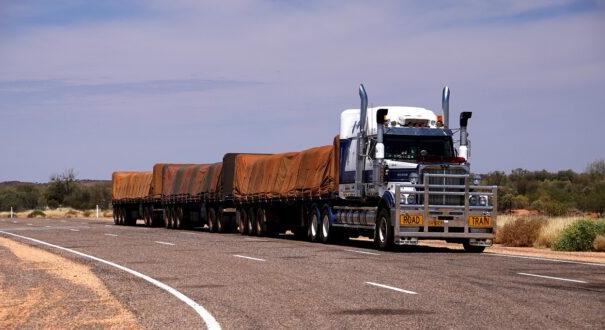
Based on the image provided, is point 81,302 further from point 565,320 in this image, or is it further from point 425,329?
point 565,320

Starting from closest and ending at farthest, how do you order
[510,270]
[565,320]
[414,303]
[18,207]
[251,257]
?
[565,320]
[414,303]
[510,270]
[251,257]
[18,207]

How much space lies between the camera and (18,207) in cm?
11438

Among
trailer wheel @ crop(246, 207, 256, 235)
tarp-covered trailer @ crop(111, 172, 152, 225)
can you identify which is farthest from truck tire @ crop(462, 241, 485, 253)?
tarp-covered trailer @ crop(111, 172, 152, 225)

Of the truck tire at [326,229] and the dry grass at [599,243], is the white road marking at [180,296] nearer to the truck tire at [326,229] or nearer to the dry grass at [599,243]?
the truck tire at [326,229]

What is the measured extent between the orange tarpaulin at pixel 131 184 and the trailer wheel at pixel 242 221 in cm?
1455

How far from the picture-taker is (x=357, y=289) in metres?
15.3

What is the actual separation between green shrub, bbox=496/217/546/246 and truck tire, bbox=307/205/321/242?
632 centimetres

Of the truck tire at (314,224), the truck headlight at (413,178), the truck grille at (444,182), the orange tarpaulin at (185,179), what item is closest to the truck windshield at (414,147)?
the truck grille at (444,182)

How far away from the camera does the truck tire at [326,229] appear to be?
31.0 meters

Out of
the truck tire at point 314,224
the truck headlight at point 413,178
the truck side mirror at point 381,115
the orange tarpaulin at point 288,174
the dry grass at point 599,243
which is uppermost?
the truck side mirror at point 381,115

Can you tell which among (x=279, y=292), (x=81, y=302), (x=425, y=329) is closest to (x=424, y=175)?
(x=279, y=292)

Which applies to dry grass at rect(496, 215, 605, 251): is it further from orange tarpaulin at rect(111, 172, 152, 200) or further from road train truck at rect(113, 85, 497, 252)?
orange tarpaulin at rect(111, 172, 152, 200)

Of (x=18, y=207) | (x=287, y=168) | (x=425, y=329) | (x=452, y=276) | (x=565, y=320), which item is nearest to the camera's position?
(x=425, y=329)

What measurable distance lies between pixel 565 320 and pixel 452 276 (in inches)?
244
